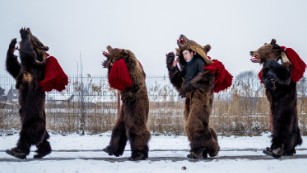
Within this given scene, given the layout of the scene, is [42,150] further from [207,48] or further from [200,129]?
[207,48]

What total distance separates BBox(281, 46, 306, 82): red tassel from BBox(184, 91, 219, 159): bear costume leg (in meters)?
1.61

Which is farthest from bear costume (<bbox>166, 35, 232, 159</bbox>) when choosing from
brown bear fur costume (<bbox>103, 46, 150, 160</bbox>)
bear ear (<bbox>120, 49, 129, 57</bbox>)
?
bear ear (<bbox>120, 49, 129, 57</bbox>)

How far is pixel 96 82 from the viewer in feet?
43.3

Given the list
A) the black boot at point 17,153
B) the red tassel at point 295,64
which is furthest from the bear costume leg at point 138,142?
the red tassel at point 295,64

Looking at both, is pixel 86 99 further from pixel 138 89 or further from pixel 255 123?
pixel 138 89

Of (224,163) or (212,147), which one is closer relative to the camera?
(224,163)

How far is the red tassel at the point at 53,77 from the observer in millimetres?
6551

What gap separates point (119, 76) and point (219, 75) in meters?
1.86

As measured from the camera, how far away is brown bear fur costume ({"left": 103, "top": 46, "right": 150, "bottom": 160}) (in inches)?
258

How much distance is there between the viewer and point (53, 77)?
655 centimetres

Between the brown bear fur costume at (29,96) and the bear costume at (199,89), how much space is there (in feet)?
7.94

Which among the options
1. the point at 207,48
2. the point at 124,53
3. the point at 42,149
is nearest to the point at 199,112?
the point at 207,48

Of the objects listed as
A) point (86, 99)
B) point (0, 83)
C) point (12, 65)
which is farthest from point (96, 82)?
point (12, 65)

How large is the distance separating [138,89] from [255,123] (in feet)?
22.9
